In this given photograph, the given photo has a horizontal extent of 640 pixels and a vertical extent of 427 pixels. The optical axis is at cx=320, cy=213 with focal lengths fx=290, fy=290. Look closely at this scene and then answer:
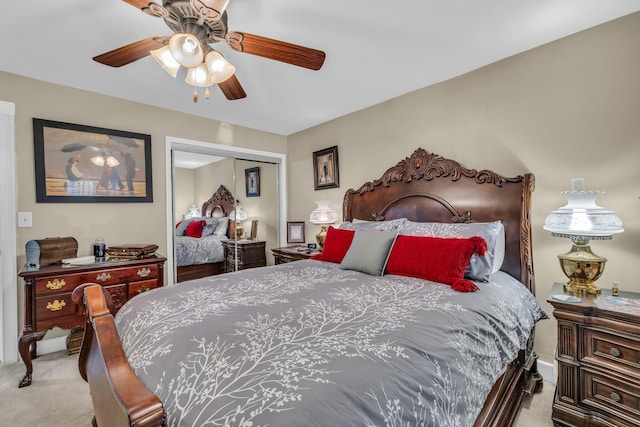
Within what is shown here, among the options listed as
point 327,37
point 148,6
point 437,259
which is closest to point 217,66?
point 148,6

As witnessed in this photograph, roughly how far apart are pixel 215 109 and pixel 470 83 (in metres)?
2.69

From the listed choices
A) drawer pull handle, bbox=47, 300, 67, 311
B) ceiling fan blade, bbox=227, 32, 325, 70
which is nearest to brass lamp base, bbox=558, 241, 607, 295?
ceiling fan blade, bbox=227, 32, 325, 70

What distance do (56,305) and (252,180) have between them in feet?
8.31

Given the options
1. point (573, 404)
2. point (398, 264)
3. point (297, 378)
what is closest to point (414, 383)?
point (297, 378)

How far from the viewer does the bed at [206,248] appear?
11.5ft

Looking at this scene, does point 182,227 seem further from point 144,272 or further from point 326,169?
point 326,169

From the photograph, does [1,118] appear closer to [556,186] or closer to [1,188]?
[1,188]

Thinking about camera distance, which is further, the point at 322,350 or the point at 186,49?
the point at 186,49

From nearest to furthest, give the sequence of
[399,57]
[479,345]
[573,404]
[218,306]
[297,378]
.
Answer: [297,378], [479,345], [218,306], [573,404], [399,57]

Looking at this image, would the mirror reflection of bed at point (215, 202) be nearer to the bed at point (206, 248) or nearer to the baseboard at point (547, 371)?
the bed at point (206, 248)

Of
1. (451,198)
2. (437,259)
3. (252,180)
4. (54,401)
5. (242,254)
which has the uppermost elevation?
(252,180)

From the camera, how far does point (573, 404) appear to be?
1.61 m

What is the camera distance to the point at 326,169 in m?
3.88

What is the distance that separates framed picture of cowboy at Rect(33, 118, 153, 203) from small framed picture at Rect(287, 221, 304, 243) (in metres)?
1.85
